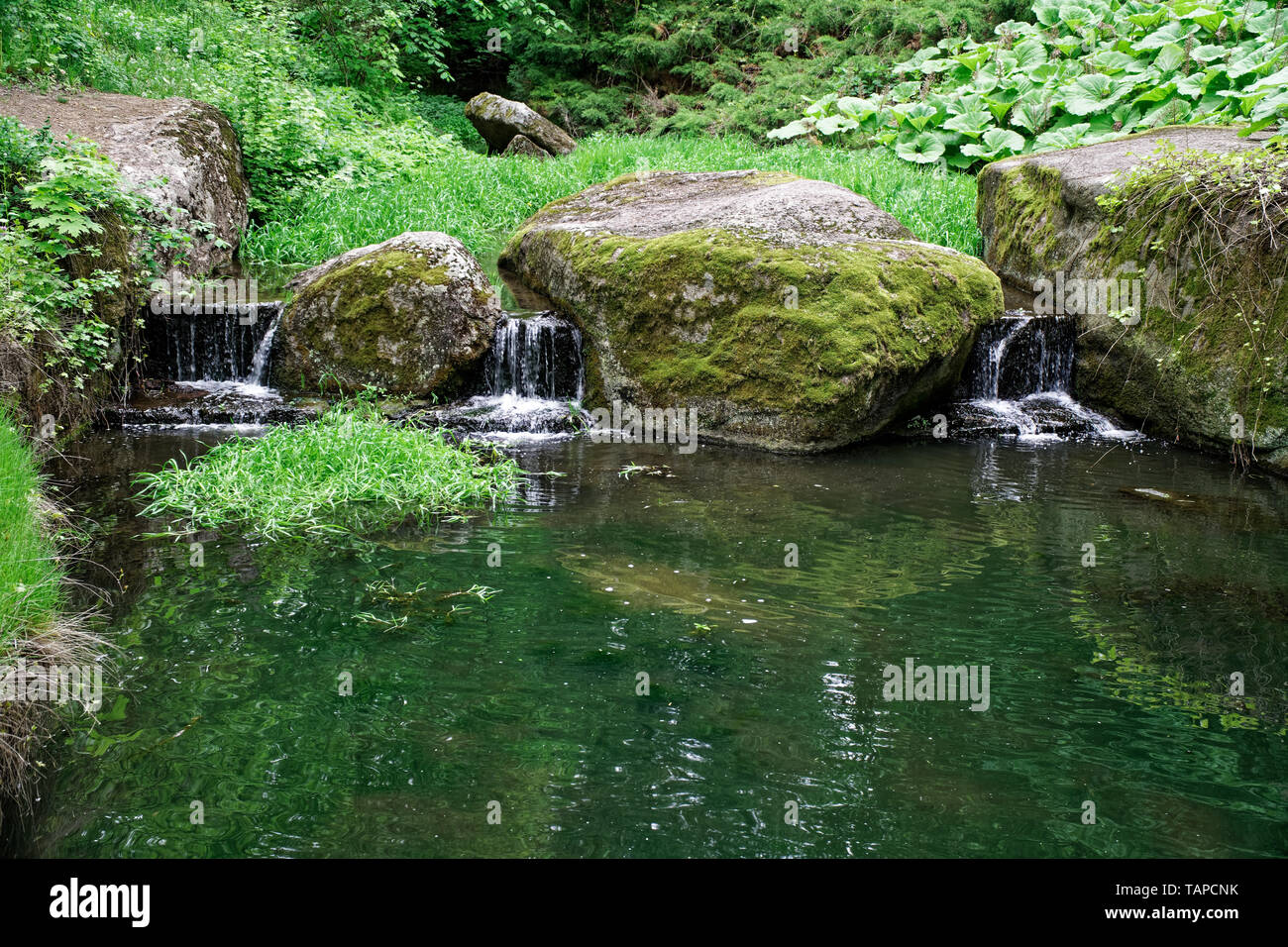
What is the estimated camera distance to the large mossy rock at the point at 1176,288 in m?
8.00

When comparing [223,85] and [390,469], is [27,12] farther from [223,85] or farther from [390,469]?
[390,469]

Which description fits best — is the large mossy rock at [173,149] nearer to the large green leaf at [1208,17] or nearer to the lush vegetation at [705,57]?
the lush vegetation at [705,57]

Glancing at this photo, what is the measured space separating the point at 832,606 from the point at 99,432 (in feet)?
22.2

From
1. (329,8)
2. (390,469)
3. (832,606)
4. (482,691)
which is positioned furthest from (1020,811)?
(329,8)

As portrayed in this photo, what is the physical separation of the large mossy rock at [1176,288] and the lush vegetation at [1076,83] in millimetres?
1959

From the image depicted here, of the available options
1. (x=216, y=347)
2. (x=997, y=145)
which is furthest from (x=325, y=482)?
(x=997, y=145)

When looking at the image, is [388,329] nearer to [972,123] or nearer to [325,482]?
[325,482]

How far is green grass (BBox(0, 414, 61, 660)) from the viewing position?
367 cm

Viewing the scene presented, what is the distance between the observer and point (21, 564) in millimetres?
3898

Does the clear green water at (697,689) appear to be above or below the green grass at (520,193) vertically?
below

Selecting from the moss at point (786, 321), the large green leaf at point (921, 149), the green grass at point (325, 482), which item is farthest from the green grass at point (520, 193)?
the green grass at point (325, 482)

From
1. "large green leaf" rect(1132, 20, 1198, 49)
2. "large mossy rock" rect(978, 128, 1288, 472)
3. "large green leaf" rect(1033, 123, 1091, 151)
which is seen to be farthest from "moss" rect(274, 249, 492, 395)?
"large green leaf" rect(1132, 20, 1198, 49)

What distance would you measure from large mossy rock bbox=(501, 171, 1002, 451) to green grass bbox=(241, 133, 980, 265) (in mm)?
→ 3326

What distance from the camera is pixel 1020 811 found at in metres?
3.35
